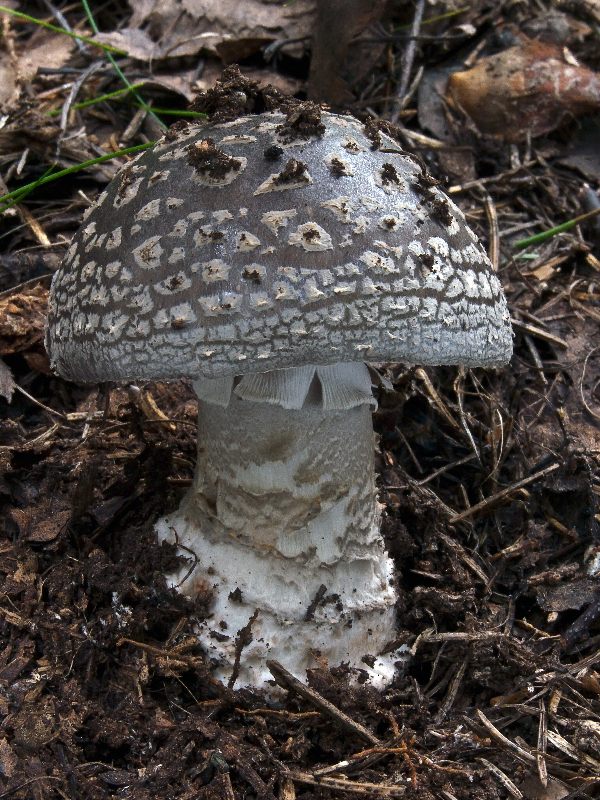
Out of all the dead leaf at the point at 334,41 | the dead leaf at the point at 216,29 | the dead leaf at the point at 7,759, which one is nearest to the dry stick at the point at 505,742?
the dead leaf at the point at 7,759

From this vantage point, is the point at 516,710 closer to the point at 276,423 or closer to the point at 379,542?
the point at 379,542

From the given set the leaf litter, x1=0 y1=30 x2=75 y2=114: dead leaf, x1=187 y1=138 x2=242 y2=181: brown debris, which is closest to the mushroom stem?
the leaf litter

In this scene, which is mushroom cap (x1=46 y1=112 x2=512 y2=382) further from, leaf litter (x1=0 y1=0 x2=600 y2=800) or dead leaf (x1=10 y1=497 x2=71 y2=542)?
dead leaf (x1=10 y1=497 x2=71 y2=542)

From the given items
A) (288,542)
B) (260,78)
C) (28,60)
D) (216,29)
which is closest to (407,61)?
(260,78)

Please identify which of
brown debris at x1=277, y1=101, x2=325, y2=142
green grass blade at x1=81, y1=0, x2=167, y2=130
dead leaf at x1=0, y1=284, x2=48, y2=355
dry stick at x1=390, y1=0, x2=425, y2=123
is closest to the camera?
brown debris at x1=277, y1=101, x2=325, y2=142

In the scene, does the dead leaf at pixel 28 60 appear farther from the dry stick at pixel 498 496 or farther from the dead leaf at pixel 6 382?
the dry stick at pixel 498 496

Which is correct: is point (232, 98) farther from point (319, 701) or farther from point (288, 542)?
point (319, 701)

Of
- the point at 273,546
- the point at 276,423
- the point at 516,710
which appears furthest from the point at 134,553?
the point at 516,710
